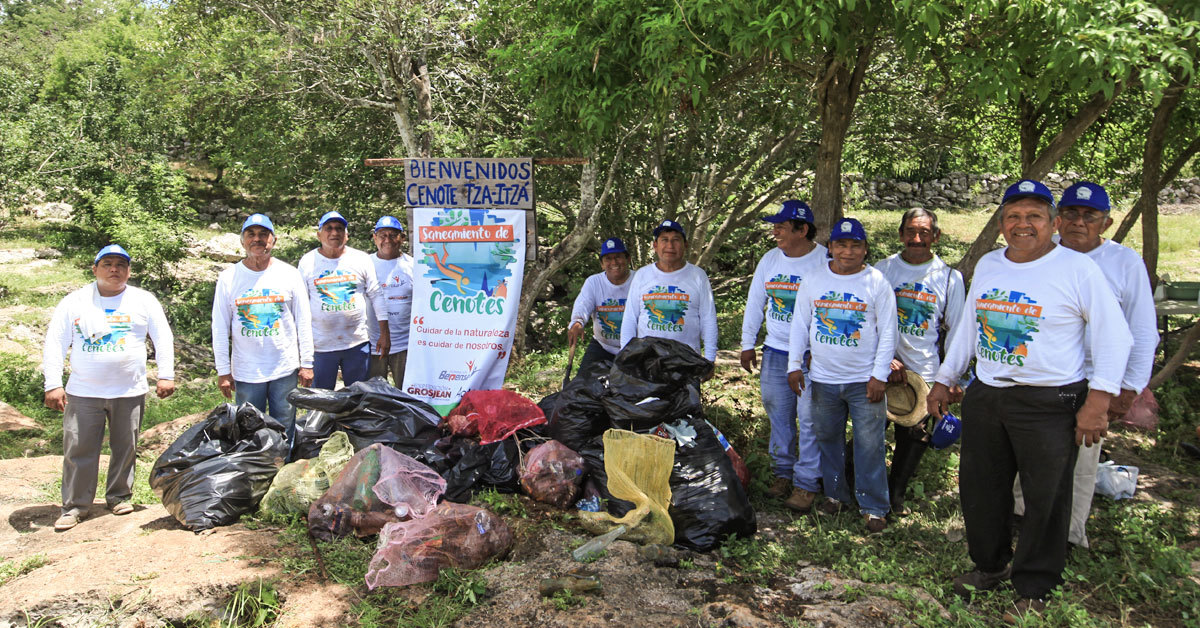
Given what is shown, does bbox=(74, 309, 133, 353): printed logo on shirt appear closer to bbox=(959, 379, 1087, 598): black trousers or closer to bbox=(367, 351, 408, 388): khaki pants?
bbox=(367, 351, 408, 388): khaki pants

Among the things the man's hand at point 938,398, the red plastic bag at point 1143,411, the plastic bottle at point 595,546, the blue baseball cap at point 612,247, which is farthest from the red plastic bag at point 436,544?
the red plastic bag at point 1143,411

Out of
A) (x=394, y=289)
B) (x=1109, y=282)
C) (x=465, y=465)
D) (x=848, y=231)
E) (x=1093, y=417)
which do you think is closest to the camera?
(x=1093, y=417)

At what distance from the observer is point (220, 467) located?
455cm

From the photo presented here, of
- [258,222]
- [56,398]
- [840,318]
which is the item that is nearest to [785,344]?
[840,318]

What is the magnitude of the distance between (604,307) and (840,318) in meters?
1.74

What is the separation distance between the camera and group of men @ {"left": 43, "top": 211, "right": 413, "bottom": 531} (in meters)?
4.90

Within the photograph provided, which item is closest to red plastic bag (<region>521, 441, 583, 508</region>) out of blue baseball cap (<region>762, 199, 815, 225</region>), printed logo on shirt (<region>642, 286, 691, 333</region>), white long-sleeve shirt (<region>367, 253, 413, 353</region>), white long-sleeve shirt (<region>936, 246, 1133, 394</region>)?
printed logo on shirt (<region>642, 286, 691, 333</region>)

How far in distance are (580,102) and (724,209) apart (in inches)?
267

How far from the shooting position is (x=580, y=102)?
5242mm

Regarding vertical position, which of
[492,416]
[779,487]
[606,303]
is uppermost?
[606,303]

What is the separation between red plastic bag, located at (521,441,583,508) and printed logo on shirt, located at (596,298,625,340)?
43.9 inches

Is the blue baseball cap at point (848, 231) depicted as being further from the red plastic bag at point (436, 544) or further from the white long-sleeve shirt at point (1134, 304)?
the red plastic bag at point (436, 544)

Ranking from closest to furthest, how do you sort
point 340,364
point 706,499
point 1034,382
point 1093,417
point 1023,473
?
1. point 1093,417
2. point 1034,382
3. point 1023,473
4. point 706,499
5. point 340,364

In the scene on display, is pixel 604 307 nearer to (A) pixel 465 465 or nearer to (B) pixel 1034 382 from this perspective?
(A) pixel 465 465
